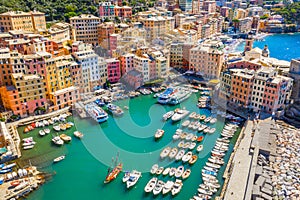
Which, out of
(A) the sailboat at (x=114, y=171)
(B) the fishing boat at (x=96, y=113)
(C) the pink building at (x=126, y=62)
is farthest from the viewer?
(C) the pink building at (x=126, y=62)

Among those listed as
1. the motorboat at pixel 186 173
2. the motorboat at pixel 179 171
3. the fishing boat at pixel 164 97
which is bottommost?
the motorboat at pixel 186 173

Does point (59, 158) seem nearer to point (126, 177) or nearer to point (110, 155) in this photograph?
point (110, 155)

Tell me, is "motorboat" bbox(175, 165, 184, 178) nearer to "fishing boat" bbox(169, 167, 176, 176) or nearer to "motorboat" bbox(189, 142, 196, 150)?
"fishing boat" bbox(169, 167, 176, 176)

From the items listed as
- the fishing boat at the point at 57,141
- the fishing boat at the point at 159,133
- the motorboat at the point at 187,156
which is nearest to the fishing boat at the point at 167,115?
the fishing boat at the point at 159,133

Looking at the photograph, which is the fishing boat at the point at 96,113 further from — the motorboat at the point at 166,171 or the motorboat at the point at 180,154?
the motorboat at the point at 166,171

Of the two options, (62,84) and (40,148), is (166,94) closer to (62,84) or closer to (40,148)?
(62,84)

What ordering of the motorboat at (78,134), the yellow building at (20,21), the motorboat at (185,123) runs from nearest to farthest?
the motorboat at (78,134)
the motorboat at (185,123)
the yellow building at (20,21)

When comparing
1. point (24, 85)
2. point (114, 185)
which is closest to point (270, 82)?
point (114, 185)
